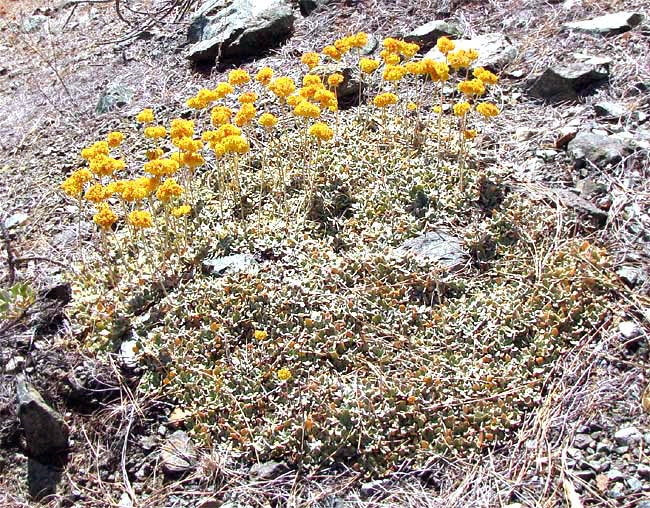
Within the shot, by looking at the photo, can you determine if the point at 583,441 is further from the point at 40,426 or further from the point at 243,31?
the point at 243,31

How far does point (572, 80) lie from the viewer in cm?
475

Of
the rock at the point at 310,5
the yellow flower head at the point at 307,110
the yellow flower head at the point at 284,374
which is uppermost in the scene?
the yellow flower head at the point at 307,110

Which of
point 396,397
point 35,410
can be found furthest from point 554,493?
point 35,410

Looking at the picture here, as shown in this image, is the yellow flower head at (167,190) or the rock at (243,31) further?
the rock at (243,31)

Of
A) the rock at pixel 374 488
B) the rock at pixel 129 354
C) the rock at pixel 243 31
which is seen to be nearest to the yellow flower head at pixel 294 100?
the rock at pixel 129 354

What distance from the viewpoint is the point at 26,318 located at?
3686mm

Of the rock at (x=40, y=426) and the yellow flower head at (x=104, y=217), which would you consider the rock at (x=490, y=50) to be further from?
the rock at (x=40, y=426)

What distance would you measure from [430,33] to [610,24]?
1.49 metres

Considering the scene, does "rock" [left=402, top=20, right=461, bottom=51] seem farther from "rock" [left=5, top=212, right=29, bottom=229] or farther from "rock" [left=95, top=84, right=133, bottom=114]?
"rock" [left=5, top=212, right=29, bottom=229]

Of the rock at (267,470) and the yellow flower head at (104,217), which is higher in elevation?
the yellow flower head at (104,217)

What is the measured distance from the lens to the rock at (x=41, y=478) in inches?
120

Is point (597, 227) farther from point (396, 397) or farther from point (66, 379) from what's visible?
point (66, 379)

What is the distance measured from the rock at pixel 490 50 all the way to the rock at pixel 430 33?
225mm

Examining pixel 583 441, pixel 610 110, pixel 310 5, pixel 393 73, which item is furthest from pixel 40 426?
pixel 310 5
